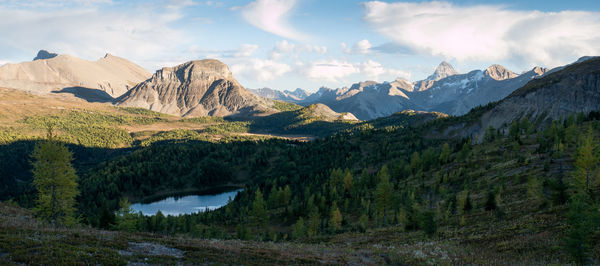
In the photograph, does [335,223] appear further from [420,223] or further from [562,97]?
[562,97]

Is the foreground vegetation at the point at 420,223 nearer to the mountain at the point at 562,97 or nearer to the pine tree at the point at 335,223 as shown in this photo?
the pine tree at the point at 335,223

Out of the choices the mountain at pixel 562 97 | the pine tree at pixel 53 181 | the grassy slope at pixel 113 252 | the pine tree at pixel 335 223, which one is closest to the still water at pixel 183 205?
the pine tree at pixel 335 223

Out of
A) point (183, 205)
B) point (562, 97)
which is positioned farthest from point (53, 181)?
point (562, 97)

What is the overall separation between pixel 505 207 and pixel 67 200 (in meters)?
70.3

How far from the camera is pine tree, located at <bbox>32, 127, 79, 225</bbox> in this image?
1898 inches

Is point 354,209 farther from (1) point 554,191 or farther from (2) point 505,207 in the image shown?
(1) point 554,191

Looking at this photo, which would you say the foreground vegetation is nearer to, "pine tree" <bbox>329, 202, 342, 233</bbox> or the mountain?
"pine tree" <bbox>329, 202, 342, 233</bbox>

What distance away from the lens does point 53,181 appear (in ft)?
160

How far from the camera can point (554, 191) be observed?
44812 millimetres

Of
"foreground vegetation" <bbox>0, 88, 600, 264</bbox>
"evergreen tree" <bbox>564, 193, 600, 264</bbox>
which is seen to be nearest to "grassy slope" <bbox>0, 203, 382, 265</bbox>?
"foreground vegetation" <bbox>0, 88, 600, 264</bbox>

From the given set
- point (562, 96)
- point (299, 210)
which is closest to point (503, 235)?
point (299, 210)

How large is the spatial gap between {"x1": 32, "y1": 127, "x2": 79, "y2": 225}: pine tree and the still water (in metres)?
117

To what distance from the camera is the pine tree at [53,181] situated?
4822 centimetres

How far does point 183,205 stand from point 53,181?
452ft
